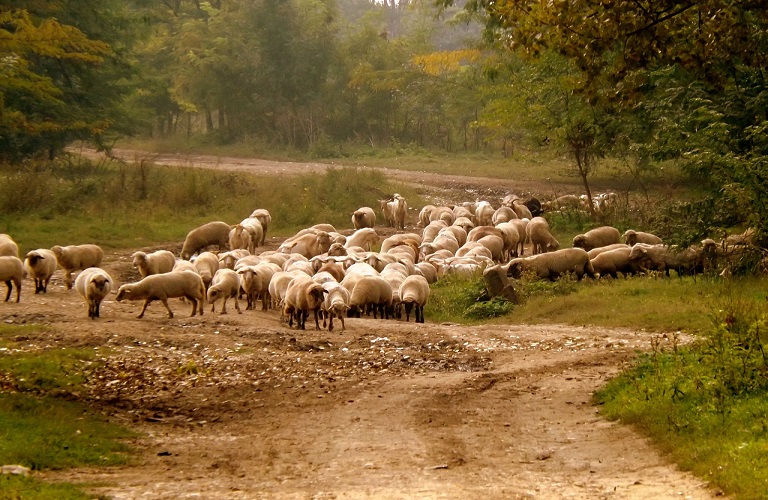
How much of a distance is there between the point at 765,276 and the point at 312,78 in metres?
38.6

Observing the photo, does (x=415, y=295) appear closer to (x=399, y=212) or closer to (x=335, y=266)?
(x=335, y=266)

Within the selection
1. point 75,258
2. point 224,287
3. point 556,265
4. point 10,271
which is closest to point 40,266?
point 10,271

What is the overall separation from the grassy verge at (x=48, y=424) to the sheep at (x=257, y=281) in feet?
17.8

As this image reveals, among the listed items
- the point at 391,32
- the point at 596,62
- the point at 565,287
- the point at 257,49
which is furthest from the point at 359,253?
the point at 391,32

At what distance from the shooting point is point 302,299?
1428cm

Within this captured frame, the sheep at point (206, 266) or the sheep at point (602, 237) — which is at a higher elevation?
the sheep at point (602, 237)

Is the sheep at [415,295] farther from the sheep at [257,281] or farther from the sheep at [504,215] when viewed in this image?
the sheep at [504,215]

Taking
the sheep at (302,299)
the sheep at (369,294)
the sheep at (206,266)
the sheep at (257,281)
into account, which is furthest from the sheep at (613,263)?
the sheep at (206,266)

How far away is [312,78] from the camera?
50.3m

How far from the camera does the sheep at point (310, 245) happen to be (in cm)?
2131

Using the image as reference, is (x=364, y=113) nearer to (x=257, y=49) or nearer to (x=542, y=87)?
(x=257, y=49)

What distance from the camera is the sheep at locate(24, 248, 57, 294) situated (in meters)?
15.6

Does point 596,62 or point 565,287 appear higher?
point 596,62

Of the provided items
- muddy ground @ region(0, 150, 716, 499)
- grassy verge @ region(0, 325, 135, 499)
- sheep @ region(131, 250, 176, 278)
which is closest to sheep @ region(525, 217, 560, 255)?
muddy ground @ region(0, 150, 716, 499)
